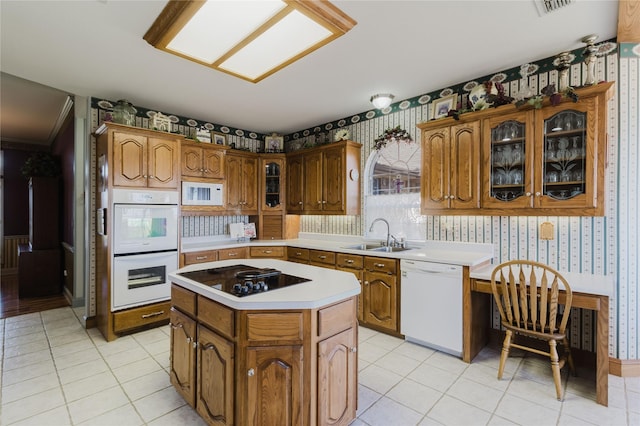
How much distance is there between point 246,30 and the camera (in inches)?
82.0

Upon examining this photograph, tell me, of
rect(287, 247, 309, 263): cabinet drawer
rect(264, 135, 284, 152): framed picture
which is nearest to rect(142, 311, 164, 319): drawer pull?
rect(287, 247, 309, 263): cabinet drawer

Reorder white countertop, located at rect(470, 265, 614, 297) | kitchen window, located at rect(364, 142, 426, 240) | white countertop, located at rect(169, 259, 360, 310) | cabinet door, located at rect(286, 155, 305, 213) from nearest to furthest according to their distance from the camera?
white countertop, located at rect(169, 259, 360, 310)
white countertop, located at rect(470, 265, 614, 297)
kitchen window, located at rect(364, 142, 426, 240)
cabinet door, located at rect(286, 155, 305, 213)

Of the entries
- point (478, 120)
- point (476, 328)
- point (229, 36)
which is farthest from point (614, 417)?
point (229, 36)

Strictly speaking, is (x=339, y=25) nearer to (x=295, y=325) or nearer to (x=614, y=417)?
(x=295, y=325)

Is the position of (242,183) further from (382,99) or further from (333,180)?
(382,99)

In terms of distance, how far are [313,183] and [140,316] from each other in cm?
274

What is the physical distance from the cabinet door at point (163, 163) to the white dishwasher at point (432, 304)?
2.81m

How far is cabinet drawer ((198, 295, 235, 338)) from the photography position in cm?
161

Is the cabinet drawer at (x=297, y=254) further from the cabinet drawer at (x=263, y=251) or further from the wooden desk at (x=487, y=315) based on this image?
the wooden desk at (x=487, y=315)

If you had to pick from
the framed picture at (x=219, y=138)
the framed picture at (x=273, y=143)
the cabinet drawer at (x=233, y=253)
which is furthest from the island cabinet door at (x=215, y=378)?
the framed picture at (x=273, y=143)

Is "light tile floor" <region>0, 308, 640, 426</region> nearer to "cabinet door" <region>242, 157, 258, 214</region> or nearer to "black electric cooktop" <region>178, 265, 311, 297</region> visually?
"black electric cooktop" <region>178, 265, 311, 297</region>

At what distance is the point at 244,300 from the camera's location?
156 cm

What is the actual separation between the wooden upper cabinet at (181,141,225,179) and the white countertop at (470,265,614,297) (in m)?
3.47

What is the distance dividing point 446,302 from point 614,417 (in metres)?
Result: 1.24
